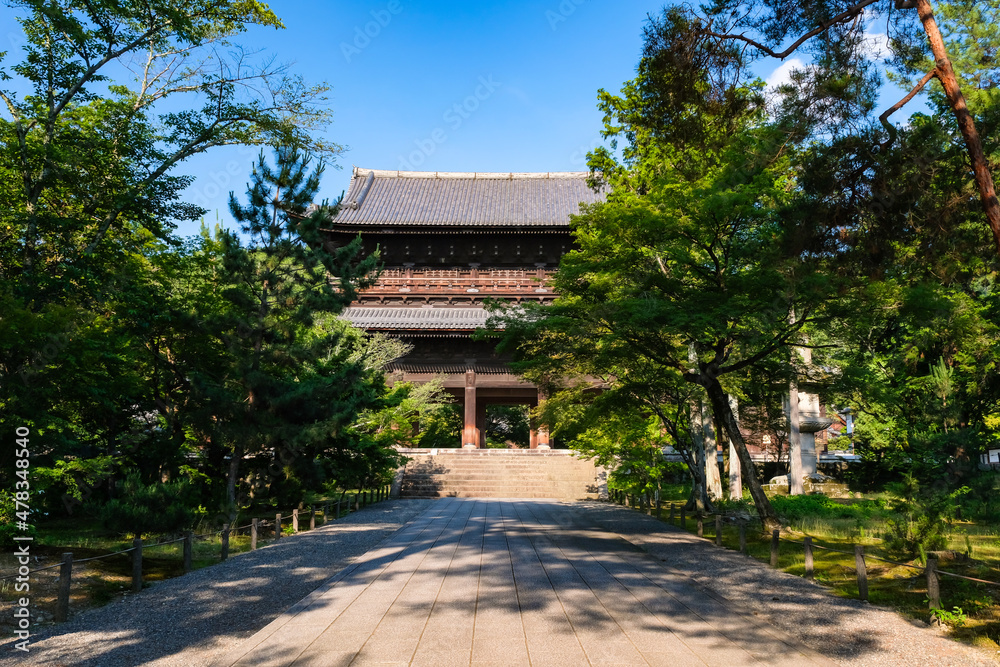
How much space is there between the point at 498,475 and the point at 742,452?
532 inches

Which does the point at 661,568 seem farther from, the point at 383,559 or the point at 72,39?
the point at 72,39

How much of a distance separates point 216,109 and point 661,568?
11.4 m

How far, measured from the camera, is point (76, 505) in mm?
14250

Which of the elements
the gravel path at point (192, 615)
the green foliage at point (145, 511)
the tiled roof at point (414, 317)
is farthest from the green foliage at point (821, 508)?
the tiled roof at point (414, 317)

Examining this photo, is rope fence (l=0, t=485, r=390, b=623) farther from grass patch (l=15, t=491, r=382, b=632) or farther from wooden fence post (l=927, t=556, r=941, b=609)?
wooden fence post (l=927, t=556, r=941, b=609)

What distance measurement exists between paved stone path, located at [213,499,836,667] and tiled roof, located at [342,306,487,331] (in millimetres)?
16404

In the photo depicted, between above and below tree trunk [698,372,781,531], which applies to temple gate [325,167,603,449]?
above

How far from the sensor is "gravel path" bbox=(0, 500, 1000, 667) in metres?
4.83

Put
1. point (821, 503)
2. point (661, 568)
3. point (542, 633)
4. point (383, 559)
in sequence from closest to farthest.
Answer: point (542, 633)
point (661, 568)
point (383, 559)
point (821, 503)

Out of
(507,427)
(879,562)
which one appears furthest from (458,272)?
(879,562)

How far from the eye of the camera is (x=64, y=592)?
20.0ft

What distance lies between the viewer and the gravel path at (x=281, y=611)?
15.8 feet

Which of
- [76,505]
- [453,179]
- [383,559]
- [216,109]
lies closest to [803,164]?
[383,559]

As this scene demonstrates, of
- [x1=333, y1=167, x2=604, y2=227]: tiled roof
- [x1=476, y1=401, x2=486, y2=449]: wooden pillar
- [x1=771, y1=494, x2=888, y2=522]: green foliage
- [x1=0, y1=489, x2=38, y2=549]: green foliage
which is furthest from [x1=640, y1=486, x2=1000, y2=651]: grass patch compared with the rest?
[x1=333, y1=167, x2=604, y2=227]: tiled roof
